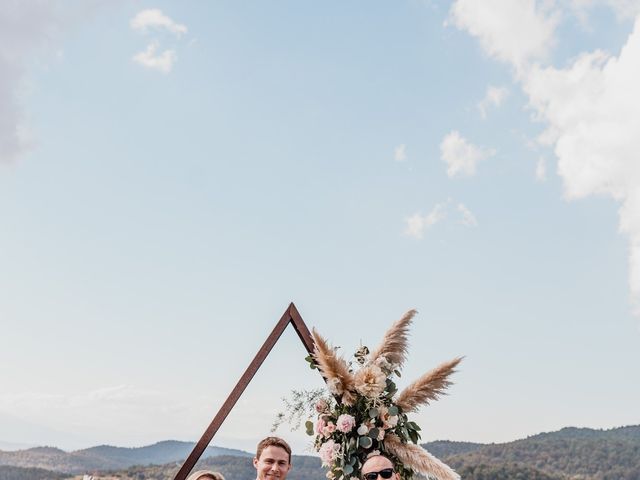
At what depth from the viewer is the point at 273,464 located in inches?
→ 258

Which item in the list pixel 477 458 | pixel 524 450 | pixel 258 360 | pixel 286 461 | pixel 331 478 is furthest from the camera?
pixel 524 450

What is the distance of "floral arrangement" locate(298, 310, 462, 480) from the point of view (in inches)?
299

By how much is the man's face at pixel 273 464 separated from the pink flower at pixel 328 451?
999 millimetres

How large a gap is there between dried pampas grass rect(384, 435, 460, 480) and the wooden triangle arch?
4.87 ft

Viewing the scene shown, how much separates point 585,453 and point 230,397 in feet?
377

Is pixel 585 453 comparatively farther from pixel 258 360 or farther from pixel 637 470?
pixel 258 360

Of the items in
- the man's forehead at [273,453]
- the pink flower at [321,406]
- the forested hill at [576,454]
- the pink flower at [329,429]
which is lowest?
the man's forehead at [273,453]

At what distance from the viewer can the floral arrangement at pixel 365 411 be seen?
7594mm

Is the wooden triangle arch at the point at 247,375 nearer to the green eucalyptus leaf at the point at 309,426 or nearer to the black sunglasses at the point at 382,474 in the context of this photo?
the green eucalyptus leaf at the point at 309,426

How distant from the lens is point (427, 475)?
704cm

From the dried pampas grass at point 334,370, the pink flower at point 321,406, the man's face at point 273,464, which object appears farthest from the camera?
the pink flower at point 321,406

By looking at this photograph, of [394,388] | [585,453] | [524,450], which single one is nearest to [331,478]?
[394,388]

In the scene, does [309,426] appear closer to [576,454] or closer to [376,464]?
[376,464]

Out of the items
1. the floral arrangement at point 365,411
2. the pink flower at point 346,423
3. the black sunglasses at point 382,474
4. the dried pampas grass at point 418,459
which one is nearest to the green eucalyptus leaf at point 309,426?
the floral arrangement at point 365,411
